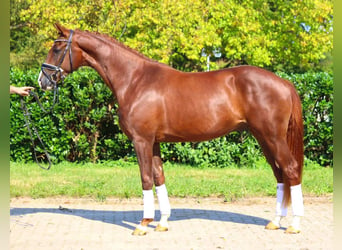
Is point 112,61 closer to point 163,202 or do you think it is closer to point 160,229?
point 163,202

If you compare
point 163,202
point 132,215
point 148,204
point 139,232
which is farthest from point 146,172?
point 132,215

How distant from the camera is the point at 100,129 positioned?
12.5 metres

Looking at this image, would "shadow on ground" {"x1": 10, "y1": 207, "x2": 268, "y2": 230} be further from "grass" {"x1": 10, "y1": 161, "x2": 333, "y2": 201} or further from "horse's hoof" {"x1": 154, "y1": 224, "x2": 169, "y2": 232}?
"grass" {"x1": 10, "y1": 161, "x2": 333, "y2": 201}

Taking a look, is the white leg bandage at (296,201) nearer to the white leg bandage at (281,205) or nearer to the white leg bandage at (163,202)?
the white leg bandage at (281,205)

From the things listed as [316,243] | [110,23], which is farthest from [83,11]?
[316,243]

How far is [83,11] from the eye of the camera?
550 inches

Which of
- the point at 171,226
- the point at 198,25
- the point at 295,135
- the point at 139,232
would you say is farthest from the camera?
the point at 198,25

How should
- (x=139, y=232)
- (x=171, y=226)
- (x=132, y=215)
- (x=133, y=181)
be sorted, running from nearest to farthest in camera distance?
(x=139, y=232)
(x=171, y=226)
(x=132, y=215)
(x=133, y=181)

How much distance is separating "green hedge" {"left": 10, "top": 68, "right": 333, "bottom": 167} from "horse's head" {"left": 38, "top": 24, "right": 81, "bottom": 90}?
507cm

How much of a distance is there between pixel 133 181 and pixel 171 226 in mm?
3010

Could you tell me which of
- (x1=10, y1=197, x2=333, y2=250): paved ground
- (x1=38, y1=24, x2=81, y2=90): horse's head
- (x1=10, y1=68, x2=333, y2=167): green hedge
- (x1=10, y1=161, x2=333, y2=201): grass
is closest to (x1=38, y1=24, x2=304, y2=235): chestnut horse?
(x1=38, y1=24, x2=81, y2=90): horse's head

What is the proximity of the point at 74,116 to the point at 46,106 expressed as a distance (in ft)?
2.20

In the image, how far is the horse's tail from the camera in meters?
6.94

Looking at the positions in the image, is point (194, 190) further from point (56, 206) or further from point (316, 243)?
point (316, 243)
